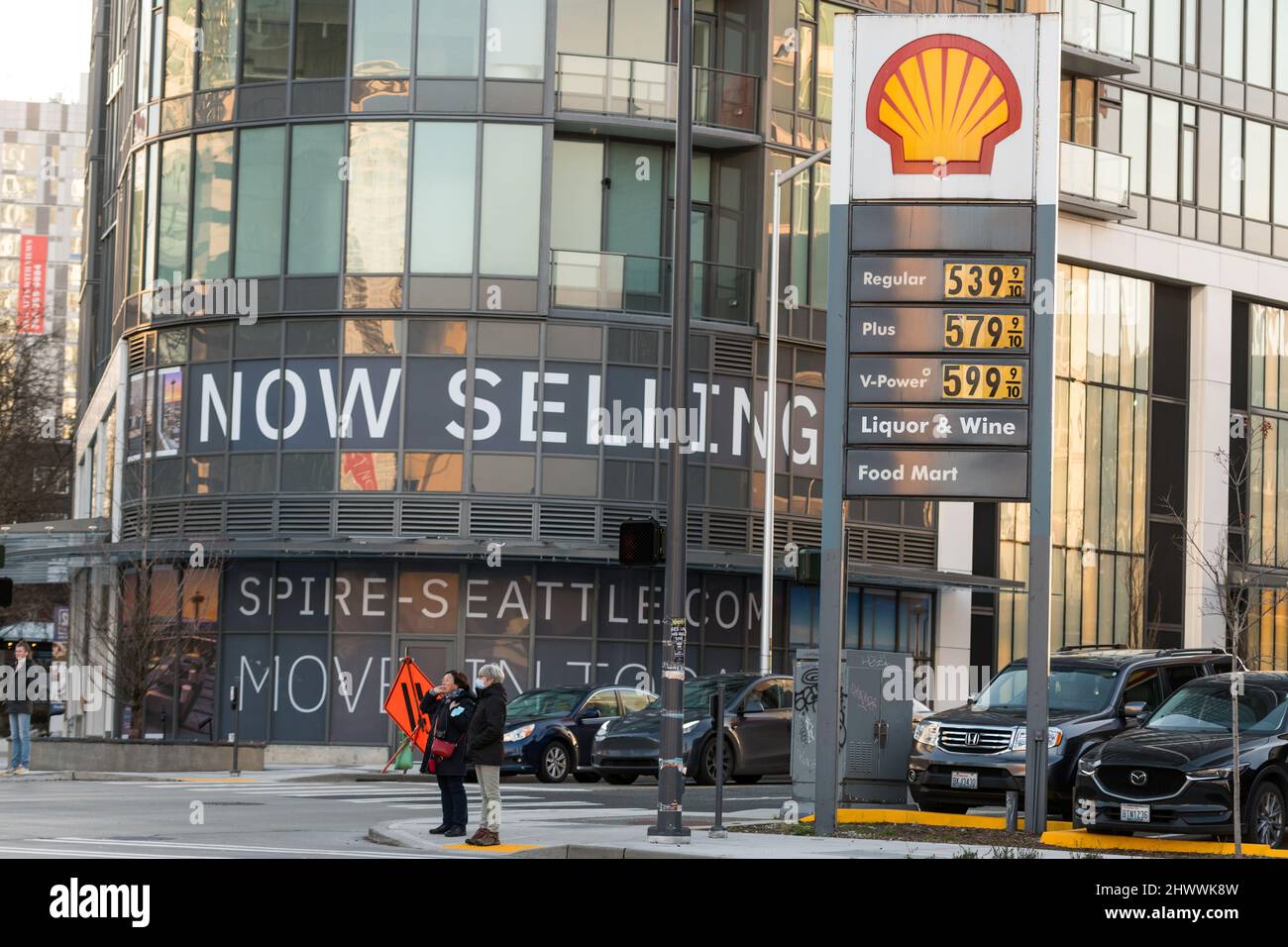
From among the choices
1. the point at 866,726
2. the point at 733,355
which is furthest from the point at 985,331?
the point at 733,355

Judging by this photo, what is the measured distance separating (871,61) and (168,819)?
1079cm

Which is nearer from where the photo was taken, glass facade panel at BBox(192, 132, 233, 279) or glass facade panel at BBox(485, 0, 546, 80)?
glass facade panel at BBox(485, 0, 546, 80)

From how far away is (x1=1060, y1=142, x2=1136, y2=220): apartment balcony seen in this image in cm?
4634

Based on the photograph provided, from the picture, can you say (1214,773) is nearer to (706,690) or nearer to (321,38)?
(706,690)

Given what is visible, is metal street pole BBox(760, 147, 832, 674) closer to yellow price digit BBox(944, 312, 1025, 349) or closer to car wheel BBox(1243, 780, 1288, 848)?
yellow price digit BBox(944, 312, 1025, 349)

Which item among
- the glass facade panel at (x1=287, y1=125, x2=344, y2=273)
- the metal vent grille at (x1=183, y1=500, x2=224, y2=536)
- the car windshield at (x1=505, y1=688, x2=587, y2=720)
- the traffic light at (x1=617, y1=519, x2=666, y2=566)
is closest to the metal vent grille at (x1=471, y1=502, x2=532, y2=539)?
the metal vent grille at (x1=183, y1=500, x2=224, y2=536)

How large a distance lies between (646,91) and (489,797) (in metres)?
24.3

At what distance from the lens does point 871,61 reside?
19.9 metres

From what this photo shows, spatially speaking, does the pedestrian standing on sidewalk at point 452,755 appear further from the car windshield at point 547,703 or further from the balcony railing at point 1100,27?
the balcony railing at point 1100,27

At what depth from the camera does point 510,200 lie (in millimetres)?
38719

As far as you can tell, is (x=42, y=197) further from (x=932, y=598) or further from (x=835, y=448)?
(x=835, y=448)

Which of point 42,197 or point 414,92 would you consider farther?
point 42,197

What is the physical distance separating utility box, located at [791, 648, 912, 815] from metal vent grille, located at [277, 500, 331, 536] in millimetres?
19001
